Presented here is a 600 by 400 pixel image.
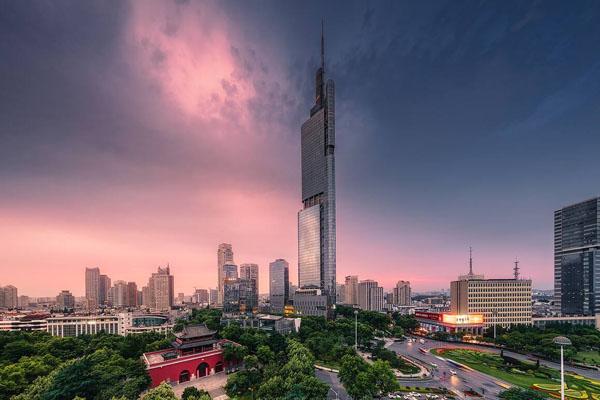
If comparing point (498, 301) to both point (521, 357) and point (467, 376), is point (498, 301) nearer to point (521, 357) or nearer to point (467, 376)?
point (521, 357)

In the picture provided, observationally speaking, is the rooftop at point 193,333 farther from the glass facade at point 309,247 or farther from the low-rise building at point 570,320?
the low-rise building at point 570,320

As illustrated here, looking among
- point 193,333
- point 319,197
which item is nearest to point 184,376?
point 193,333

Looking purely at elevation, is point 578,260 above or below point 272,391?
above

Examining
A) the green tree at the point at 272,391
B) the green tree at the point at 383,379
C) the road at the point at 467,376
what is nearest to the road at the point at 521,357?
the road at the point at 467,376

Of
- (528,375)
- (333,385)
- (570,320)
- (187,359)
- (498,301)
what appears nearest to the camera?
(333,385)

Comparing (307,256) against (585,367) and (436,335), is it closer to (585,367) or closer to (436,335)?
(436,335)

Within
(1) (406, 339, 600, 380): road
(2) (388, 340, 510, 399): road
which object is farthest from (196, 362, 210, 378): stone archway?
(1) (406, 339, 600, 380): road

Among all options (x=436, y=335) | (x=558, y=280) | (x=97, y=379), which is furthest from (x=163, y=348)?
(x=558, y=280)
